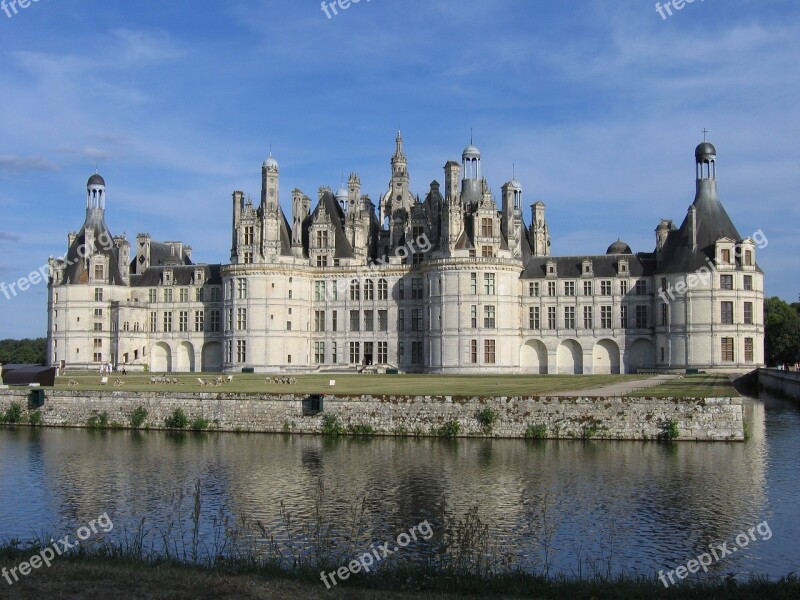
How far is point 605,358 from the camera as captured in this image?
7169 cm

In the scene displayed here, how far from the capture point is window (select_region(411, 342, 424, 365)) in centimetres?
7310

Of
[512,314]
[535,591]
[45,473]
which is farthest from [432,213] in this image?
[535,591]

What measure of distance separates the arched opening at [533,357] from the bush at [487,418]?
3697 centimetres

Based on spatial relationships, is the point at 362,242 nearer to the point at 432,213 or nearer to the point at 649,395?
the point at 432,213

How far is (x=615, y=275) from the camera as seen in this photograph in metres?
71.1

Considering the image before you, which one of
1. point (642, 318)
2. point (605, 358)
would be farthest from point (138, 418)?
point (642, 318)

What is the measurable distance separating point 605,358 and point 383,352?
59.0 feet

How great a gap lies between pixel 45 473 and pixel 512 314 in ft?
152

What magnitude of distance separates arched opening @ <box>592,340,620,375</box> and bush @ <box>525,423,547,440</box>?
37.5 metres

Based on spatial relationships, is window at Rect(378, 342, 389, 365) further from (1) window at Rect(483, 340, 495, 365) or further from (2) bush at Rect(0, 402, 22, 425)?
(2) bush at Rect(0, 402, 22, 425)

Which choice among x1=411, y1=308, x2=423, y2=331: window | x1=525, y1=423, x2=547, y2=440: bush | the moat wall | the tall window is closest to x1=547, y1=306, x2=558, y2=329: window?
the tall window

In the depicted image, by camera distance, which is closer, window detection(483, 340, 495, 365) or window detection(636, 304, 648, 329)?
window detection(483, 340, 495, 365)

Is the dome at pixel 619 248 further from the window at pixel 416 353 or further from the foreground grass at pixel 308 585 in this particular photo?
the foreground grass at pixel 308 585

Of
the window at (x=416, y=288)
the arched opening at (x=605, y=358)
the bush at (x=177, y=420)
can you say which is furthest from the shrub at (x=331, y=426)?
the arched opening at (x=605, y=358)
